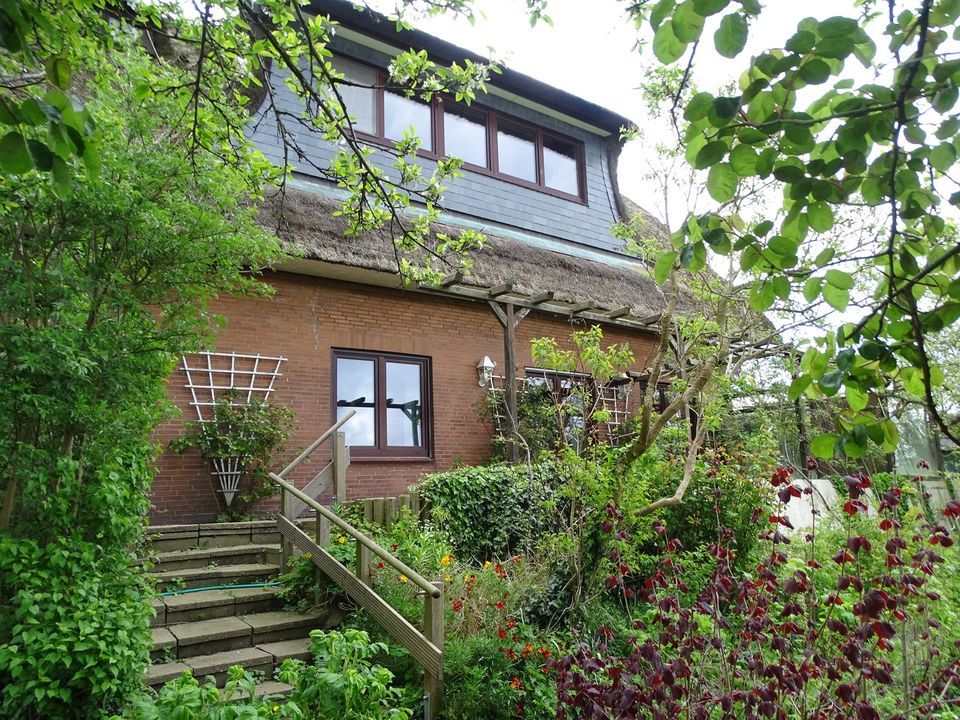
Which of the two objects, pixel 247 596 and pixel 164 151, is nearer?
pixel 164 151

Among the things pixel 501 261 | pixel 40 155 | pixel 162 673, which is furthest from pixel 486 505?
pixel 40 155

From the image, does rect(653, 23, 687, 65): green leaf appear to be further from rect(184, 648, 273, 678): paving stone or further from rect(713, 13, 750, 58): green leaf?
rect(184, 648, 273, 678): paving stone

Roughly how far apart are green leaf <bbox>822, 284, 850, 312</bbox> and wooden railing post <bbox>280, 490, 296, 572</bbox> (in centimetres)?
608

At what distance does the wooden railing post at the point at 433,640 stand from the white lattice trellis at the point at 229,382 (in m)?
3.95

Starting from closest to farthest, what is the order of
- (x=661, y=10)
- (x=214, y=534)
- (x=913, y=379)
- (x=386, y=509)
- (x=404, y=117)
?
(x=661, y=10)
(x=913, y=379)
(x=214, y=534)
(x=386, y=509)
(x=404, y=117)

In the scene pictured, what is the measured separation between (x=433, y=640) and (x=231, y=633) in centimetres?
172

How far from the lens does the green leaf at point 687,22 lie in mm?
1279

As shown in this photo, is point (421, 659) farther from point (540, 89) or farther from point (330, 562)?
point (540, 89)

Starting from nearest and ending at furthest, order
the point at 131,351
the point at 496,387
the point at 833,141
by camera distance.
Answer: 1. the point at 833,141
2. the point at 131,351
3. the point at 496,387

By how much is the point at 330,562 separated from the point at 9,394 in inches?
116

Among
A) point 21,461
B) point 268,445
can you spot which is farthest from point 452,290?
point 21,461

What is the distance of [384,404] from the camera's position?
997 cm

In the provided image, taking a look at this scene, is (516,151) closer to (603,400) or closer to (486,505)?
(603,400)

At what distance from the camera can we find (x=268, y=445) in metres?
8.18
